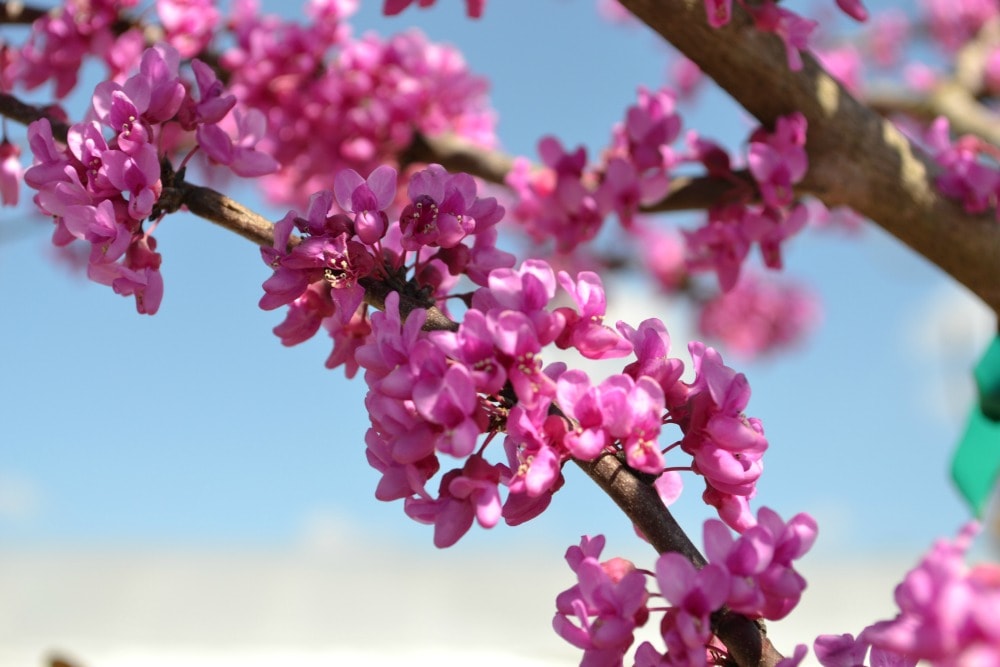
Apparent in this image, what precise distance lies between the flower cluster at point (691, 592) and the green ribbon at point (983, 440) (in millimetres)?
1061

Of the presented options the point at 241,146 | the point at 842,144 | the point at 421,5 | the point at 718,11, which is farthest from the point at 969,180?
the point at 241,146

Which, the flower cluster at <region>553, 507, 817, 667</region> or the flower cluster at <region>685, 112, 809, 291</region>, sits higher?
the flower cluster at <region>685, 112, 809, 291</region>

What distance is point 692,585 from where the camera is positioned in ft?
2.41

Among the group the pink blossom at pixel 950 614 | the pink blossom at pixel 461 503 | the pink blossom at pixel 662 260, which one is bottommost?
the pink blossom at pixel 950 614

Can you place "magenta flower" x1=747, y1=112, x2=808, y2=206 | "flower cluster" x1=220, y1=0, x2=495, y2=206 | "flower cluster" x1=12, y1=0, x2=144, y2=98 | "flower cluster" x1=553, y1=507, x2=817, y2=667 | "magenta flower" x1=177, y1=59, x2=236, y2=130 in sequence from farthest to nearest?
1. "flower cluster" x1=220, y1=0, x2=495, y2=206
2. "flower cluster" x1=12, y1=0, x2=144, y2=98
3. "magenta flower" x1=747, y1=112, x2=808, y2=206
4. "magenta flower" x1=177, y1=59, x2=236, y2=130
5. "flower cluster" x1=553, y1=507, x2=817, y2=667

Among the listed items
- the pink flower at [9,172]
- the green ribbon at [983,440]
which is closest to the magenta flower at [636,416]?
the pink flower at [9,172]

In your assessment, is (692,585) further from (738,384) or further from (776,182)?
(776,182)

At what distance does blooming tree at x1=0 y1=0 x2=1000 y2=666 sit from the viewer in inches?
29.8

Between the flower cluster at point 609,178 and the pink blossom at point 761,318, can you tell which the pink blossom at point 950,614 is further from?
the pink blossom at point 761,318

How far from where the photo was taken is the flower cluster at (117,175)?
0.90 metres

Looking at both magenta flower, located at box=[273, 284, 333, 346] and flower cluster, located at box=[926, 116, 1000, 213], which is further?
flower cluster, located at box=[926, 116, 1000, 213]

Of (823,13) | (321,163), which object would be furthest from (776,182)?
(823,13)

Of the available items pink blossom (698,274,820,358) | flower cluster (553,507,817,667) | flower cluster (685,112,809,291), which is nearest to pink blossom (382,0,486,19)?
flower cluster (685,112,809,291)

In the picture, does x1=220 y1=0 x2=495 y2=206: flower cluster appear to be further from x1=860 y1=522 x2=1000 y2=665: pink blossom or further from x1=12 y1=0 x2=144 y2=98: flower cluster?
x1=860 y1=522 x2=1000 y2=665: pink blossom
